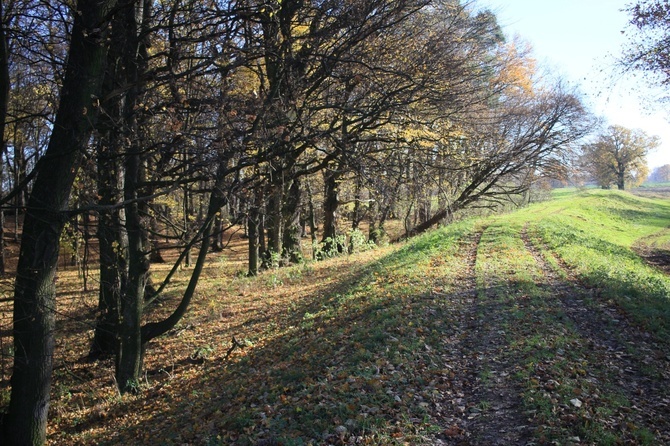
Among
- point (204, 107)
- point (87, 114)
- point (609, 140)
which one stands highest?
point (609, 140)

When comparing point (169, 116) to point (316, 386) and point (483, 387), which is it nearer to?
point (316, 386)

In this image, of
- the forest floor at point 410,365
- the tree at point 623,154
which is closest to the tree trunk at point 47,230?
the forest floor at point 410,365

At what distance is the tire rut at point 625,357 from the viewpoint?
5035 millimetres

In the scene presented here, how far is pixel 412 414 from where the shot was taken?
527 centimetres

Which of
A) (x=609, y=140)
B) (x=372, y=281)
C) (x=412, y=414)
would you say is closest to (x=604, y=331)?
(x=412, y=414)

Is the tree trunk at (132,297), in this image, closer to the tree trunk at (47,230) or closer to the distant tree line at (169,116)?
the distant tree line at (169,116)

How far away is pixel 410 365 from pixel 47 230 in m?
5.15

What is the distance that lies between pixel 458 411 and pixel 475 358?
161 centimetres

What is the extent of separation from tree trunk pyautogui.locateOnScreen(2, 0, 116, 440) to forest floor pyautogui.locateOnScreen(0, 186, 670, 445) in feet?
1.86

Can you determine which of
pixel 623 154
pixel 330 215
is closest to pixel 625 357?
pixel 330 215

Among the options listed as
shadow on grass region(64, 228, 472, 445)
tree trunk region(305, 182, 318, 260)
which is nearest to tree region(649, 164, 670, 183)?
tree trunk region(305, 182, 318, 260)

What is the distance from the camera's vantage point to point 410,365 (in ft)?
21.3

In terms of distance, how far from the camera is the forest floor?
16.6 ft

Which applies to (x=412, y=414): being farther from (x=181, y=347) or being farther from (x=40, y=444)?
(x=181, y=347)
